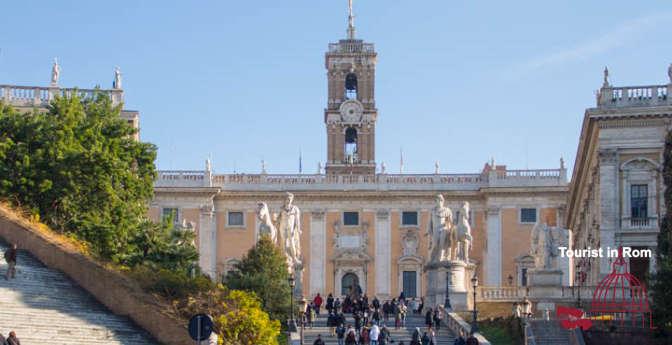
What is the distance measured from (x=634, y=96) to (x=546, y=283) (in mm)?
10720

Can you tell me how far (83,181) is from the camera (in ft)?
170

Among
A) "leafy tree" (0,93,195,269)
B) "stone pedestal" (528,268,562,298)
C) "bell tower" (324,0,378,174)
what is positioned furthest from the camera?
"bell tower" (324,0,378,174)

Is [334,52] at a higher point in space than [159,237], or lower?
higher

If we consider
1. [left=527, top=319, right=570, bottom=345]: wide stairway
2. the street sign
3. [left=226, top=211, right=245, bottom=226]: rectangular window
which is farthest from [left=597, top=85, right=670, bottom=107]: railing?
the street sign

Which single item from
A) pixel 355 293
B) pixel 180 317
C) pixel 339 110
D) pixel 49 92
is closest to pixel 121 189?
pixel 180 317

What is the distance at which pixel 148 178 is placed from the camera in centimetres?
5628

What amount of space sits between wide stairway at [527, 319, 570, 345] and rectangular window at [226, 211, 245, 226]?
42.2 meters

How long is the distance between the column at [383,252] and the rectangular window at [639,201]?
88.3 feet

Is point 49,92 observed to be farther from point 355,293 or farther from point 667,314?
point 667,314

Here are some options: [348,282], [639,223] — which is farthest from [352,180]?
[639,223]

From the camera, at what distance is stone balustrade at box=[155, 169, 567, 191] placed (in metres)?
89.1

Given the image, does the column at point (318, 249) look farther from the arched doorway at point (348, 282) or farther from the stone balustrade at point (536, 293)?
the stone balustrade at point (536, 293)

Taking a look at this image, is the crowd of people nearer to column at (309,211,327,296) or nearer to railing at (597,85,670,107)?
railing at (597,85,670,107)

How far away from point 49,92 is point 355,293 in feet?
73.2
